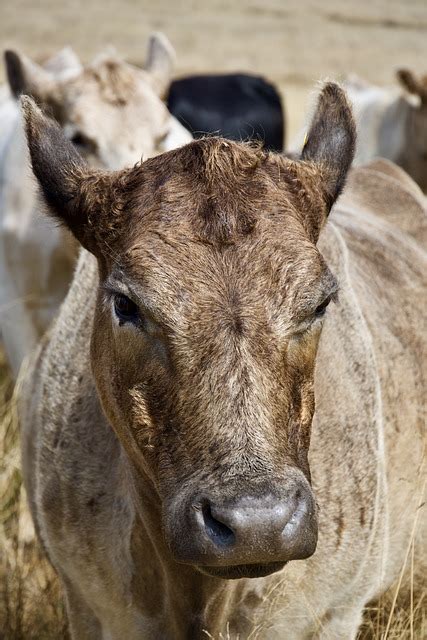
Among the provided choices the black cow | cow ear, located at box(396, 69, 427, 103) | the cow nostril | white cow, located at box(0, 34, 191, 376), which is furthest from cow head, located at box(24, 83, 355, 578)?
cow ear, located at box(396, 69, 427, 103)

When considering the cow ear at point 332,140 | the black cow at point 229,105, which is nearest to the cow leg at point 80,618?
the cow ear at point 332,140

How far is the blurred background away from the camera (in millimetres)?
21469

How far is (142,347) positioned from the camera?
3.40m

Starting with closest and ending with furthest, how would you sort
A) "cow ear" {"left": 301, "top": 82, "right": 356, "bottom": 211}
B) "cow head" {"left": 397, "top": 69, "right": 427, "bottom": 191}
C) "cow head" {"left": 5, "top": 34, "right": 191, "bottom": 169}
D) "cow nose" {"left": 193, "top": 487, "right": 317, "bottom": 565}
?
A: "cow nose" {"left": 193, "top": 487, "right": 317, "bottom": 565} < "cow ear" {"left": 301, "top": 82, "right": 356, "bottom": 211} < "cow head" {"left": 5, "top": 34, "right": 191, "bottom": 169} < "cow head" {"left": 397, "top": 69, "right": 427, "bottom": 191}

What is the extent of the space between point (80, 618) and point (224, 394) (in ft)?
4.83

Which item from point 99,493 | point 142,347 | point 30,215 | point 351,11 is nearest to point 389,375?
point 99,493

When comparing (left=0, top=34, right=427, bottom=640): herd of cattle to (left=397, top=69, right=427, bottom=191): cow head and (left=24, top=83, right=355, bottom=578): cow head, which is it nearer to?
(left=24, top=83, right=355, bottom=578): cow head

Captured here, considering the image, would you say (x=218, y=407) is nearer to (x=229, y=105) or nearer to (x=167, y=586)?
(x=167, y=586)

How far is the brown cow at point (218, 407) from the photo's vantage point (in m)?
3.10

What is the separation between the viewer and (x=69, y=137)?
765 centimetres

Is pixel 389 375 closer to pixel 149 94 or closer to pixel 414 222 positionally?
pixel 414 222

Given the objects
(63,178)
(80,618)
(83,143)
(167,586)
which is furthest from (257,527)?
(83,143)

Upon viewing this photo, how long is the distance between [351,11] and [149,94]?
16541mm

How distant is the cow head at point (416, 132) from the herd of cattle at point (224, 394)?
6.71 meters
